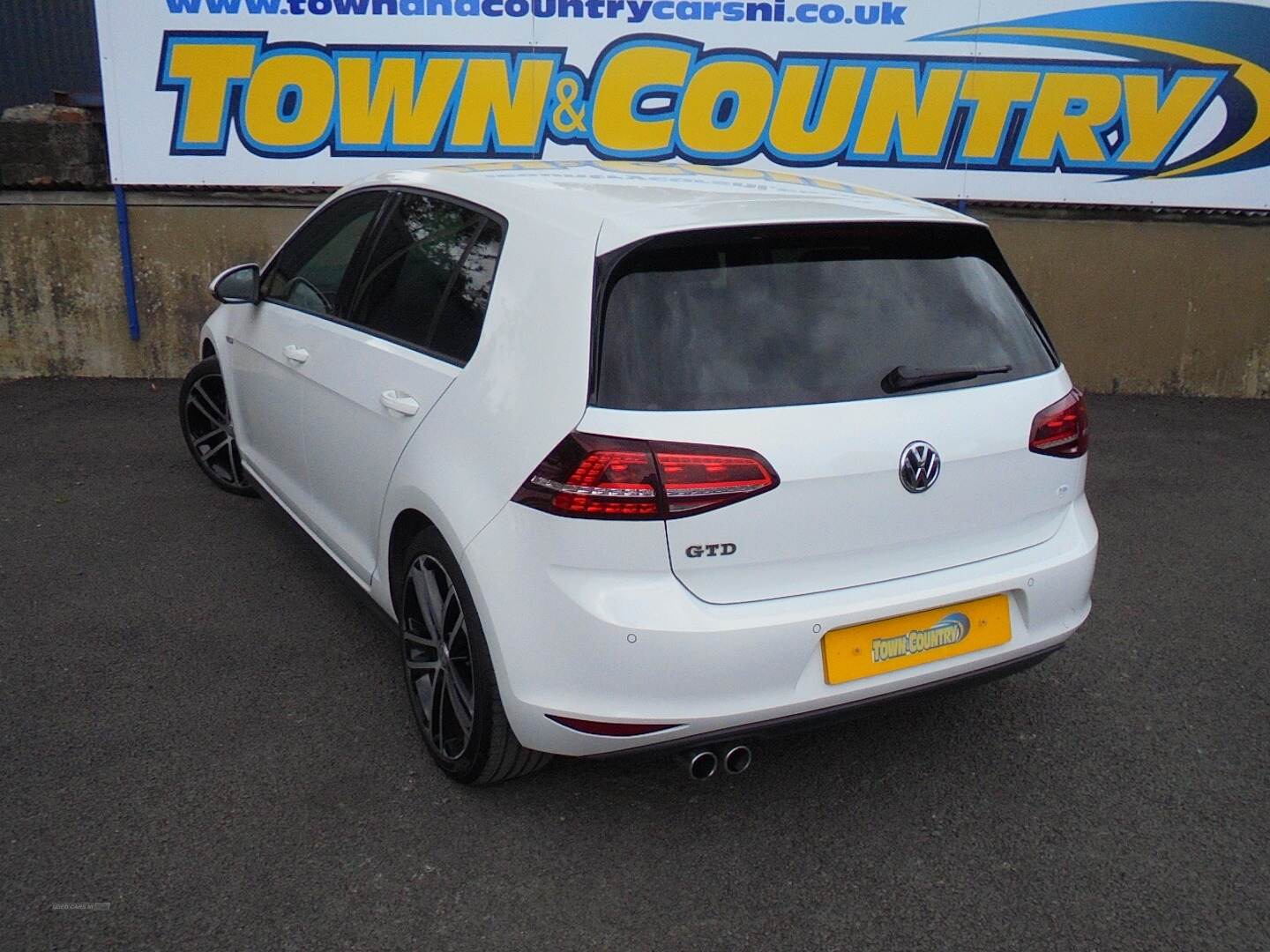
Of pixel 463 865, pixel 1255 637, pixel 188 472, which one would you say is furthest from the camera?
pixel 188 472

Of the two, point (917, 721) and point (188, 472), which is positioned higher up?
point (917, 721)

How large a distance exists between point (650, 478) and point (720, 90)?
19.0ft

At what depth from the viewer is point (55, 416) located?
23.7 feet

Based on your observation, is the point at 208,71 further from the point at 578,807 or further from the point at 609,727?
the point at 609,727

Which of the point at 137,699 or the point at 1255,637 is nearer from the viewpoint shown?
the point at 137,699

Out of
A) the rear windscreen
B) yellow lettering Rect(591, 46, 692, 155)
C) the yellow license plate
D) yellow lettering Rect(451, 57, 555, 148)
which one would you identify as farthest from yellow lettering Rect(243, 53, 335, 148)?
the yellow license plate

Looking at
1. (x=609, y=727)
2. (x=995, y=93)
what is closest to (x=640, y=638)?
(x=609, y=727)

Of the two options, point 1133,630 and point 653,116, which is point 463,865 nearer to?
point 1133,630

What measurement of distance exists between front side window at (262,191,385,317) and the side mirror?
0.05m

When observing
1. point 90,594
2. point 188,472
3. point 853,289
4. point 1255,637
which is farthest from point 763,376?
point 188,472

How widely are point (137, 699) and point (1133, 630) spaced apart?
3.46 meters

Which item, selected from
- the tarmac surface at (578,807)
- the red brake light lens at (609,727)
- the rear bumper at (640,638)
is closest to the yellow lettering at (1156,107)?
the tarmac surface at (578,807)

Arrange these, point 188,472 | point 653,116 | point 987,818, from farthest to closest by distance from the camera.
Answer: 1. point 653,116
2. point 188,472
3. point 987,818

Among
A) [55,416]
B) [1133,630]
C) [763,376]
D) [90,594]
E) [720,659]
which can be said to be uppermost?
[763,376]
